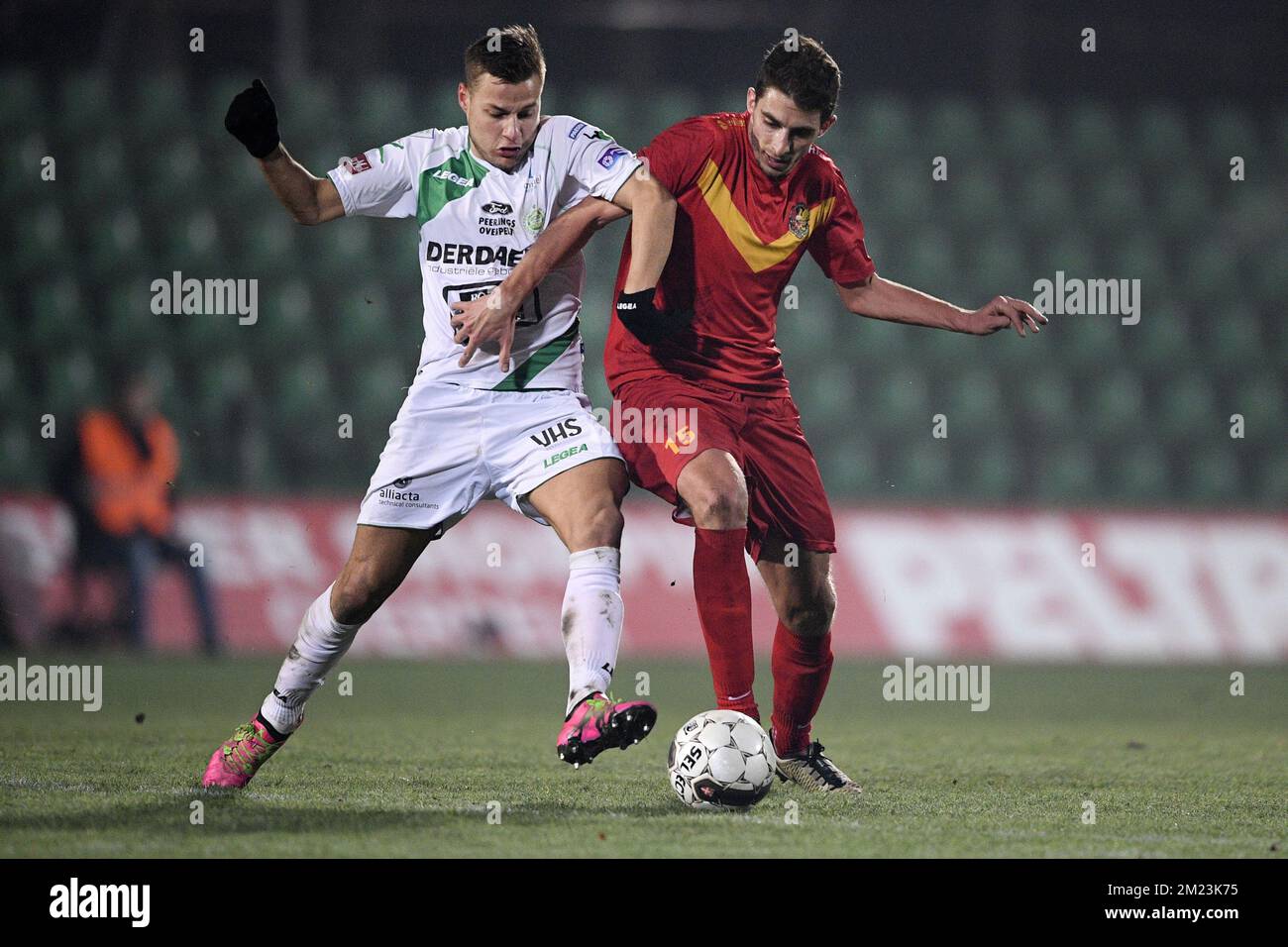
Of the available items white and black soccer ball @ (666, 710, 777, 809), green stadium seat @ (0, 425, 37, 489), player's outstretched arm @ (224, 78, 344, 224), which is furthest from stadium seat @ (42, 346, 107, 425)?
white and black soccer ball @ (666, 710, 777, 809)

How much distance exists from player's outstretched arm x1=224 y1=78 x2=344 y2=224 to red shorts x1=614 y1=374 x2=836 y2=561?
1.07m

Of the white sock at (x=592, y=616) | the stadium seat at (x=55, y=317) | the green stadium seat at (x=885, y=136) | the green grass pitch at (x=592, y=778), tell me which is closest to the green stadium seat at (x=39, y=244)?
the stadium seat at (x=55, y=317)

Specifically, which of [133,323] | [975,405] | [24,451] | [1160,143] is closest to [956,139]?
[1160,143]

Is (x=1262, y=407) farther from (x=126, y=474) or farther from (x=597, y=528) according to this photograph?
(x=597, y=528)

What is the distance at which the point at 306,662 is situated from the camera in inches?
181

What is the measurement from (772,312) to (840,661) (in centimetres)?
478

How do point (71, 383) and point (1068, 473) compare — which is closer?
point (71, 383)

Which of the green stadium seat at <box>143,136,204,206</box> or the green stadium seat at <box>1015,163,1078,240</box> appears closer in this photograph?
the green stadium seat at <box>143,136,204,206</box>

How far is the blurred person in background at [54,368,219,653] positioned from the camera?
9.00 m

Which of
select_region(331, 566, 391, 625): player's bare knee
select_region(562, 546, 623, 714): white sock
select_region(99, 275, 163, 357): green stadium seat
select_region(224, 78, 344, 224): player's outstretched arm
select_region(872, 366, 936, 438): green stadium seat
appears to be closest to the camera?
select_region(562, 546, 623, 714): white sock

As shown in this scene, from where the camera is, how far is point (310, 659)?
181 inches

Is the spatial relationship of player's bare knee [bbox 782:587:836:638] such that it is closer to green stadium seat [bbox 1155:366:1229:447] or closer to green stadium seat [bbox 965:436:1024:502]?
green stadium seat [bbox 965:436:1024:502]

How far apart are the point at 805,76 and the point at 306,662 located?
2264mm

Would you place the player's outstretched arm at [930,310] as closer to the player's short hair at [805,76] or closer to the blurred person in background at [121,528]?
the player's short hair at [805,76]
